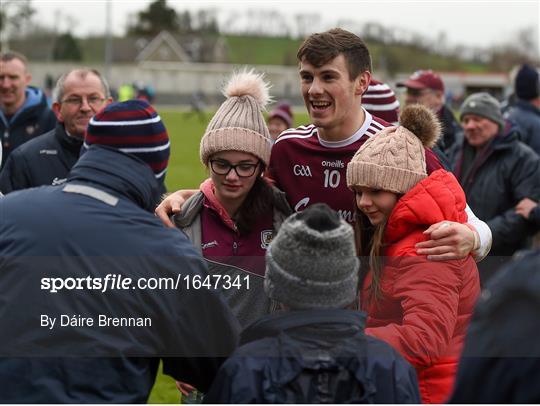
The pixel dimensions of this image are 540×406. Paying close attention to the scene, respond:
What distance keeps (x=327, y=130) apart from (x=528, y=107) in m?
5.12

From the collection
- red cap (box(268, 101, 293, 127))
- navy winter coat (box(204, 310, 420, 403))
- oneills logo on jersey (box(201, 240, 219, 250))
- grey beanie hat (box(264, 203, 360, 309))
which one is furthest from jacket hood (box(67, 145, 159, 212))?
red cap (box(268, 101, 293, 127))

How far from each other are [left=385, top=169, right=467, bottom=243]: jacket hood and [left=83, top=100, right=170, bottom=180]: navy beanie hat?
2.88 feet

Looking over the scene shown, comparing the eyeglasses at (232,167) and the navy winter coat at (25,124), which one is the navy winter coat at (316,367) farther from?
the navy winter coat at (25,124)

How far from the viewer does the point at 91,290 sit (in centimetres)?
249

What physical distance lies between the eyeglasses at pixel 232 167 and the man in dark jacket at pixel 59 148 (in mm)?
1864

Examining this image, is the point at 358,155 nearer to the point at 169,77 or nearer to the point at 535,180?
the point at 535,180

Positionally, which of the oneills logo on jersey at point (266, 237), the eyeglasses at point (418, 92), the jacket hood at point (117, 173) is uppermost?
the jacket hood at point (117, 173)

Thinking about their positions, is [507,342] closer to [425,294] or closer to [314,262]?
[314,262]

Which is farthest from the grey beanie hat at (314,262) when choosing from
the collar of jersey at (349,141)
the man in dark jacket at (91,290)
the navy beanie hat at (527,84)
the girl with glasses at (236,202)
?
the navy beanie hat at (527,84)

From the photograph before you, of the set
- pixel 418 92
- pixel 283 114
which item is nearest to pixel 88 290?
pixel 418 92

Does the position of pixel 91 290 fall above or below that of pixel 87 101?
below

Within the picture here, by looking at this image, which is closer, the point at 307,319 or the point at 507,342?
the point at 507,342

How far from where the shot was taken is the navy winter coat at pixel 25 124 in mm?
6770

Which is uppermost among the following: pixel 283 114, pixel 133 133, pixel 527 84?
pixel 133 133
